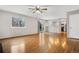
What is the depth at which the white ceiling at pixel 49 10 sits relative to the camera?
192cm

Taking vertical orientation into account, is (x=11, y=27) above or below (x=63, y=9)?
below

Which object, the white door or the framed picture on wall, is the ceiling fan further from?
the white door

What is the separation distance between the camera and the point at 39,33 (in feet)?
6.72

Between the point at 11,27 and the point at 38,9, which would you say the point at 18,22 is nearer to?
the point at 11,27

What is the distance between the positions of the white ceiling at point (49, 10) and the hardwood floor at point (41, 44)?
1.16 ft

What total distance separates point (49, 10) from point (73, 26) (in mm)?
534

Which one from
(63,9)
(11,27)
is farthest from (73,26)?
(11,27)

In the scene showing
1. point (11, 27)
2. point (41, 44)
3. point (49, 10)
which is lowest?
point (41, 44)

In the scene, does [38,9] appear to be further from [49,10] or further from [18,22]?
[18,22]

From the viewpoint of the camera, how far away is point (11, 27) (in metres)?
1.99

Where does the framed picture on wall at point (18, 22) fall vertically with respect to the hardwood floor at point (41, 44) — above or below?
above

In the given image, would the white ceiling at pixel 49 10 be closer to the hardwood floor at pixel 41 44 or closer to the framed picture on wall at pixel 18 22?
the framed picture on wall at pixel 18 22

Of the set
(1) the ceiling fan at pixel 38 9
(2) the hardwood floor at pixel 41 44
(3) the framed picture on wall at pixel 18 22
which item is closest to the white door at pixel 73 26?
(2) the hardwood floor at pixel 41 44

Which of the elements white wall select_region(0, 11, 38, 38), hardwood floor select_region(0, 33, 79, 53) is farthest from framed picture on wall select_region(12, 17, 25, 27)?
hardwood floor select_region(0, 33, 79, 53)
